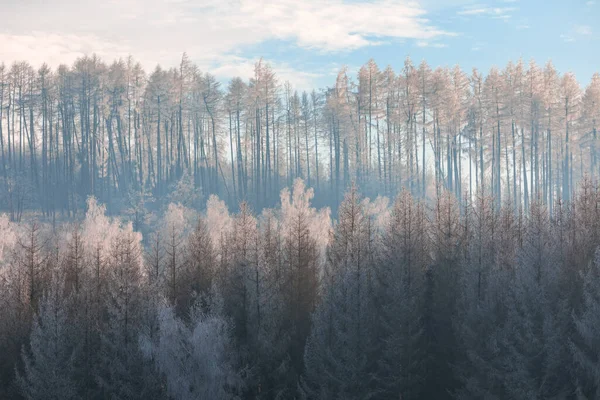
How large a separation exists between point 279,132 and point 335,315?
151 feet

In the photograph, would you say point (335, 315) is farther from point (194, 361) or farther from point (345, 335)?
point (194, 361)

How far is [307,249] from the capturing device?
157 feet

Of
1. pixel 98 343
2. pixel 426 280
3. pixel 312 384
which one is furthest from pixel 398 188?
pixel 98 343

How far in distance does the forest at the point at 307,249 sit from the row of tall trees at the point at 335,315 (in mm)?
178

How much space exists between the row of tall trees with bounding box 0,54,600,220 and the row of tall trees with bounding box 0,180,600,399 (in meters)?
26.6

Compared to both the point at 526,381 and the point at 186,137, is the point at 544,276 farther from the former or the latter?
the point at 186,137

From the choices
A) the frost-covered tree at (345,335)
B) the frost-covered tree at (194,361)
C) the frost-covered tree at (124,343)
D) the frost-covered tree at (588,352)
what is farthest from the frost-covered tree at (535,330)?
the frost-covered tree at (124,343)

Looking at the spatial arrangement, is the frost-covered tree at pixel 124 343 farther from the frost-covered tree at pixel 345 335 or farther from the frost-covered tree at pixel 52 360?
the frost-covered tree at pixel 345 335

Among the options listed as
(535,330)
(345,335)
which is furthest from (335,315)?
(535,330)

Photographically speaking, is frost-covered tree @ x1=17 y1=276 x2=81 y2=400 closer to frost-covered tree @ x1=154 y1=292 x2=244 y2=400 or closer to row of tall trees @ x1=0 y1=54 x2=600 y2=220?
frost-covered tree @ x1=154 y1=292 x2=244 y2=400

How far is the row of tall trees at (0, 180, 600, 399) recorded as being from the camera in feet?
111

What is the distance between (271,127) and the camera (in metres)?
80.6

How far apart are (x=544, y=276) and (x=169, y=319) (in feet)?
73.4

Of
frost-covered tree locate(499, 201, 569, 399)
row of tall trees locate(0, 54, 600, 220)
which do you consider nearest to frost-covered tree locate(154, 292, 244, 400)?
frost-covered tree locate(499, 201, 569, 399)
